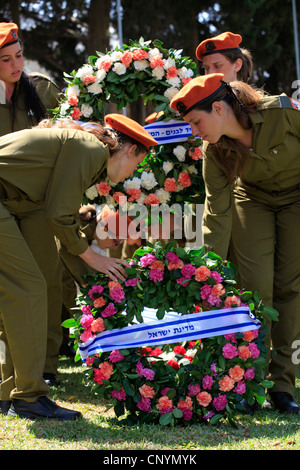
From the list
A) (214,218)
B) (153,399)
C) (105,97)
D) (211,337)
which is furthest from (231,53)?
(153,399)

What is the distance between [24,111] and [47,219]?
1.23 metres

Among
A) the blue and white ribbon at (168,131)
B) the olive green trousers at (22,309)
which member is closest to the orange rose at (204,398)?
the olive green trousers at (22,309)

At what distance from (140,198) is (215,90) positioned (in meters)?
1.37

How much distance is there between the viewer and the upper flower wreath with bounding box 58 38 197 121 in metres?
4.49

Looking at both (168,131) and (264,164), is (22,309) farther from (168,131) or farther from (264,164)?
(168,131)

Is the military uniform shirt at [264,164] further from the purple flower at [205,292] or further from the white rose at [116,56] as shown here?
the white rose at [116,56]

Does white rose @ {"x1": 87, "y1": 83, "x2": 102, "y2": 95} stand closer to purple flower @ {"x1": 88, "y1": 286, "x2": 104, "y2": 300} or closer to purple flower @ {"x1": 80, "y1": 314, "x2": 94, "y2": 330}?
purple flower @ {"x1": 88, "y1": 286, "x2": 104, "y2": 300}

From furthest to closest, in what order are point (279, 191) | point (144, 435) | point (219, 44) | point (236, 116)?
point (219, 44), point (279, 191), point (236, 116), point (144, 435)

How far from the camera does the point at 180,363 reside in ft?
11.3

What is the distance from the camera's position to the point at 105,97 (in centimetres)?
457

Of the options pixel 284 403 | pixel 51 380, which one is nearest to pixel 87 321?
pixel 51 380

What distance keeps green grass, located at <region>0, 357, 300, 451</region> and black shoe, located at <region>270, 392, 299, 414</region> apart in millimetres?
80

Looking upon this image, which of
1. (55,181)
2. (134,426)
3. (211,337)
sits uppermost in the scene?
(55,181)

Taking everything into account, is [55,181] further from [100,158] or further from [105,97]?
[105,97]
